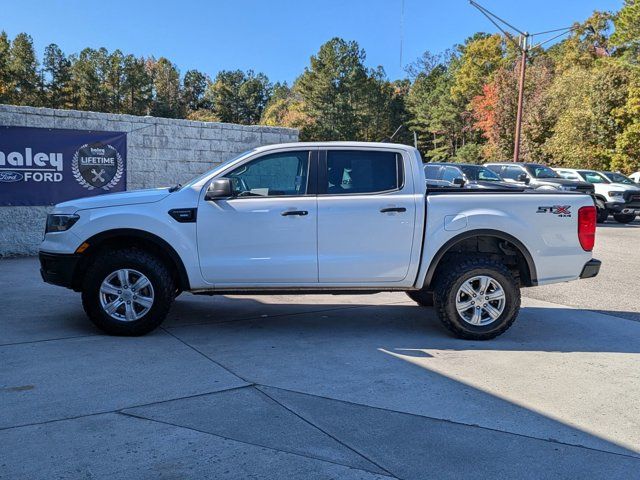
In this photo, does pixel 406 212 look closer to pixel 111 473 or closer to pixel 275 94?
pixel 111 473

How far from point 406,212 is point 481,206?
2.52 feet

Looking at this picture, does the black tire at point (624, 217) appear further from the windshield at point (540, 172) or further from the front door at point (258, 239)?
the front door at point (258, 239)

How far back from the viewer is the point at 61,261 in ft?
18.6

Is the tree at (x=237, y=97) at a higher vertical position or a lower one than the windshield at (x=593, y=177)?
higher

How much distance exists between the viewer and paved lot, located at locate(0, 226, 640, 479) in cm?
331

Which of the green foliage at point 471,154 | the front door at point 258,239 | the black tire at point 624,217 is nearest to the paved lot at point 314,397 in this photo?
the front door at point 258,239

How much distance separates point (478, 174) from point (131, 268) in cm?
1405

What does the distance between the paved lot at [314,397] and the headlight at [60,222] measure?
104 centimetres

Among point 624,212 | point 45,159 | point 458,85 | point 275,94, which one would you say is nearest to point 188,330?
point 45,159

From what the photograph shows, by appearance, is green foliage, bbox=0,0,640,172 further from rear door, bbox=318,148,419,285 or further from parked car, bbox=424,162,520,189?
rear door, bbox=318,148,419,285

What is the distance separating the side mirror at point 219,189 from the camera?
557 centimetres

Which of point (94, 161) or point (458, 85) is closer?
point (94, 161)

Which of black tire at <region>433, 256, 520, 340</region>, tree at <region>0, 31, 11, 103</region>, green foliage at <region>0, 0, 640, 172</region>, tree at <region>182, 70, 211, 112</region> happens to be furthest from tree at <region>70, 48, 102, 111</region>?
black tire at <region>433, 256, 520, 340</region>

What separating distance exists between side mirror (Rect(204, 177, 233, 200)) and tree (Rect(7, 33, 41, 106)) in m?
63.0
